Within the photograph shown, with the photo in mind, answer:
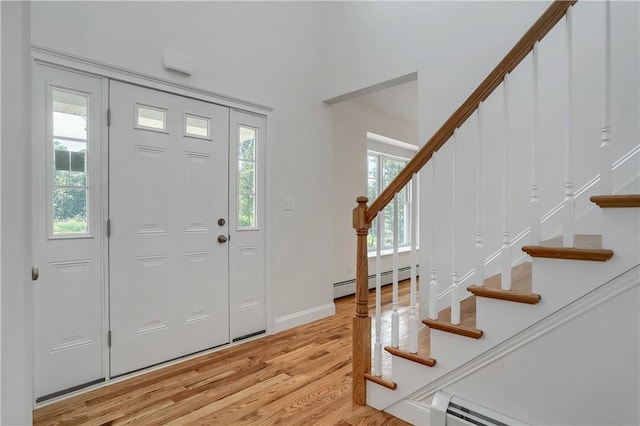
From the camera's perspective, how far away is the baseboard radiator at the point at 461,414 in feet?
4.50

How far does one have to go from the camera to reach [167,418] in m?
1.77

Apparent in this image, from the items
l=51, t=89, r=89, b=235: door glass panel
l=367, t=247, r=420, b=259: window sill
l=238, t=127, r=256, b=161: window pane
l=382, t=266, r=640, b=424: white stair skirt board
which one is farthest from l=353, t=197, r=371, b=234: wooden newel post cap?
l=367, t=247, r=420, b=259: window sill

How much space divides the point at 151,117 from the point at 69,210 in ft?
2.67

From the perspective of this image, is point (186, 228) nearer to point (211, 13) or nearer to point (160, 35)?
point (160, 35)

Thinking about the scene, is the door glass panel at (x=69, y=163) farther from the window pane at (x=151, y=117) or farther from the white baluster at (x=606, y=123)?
the white baluster at (x=606, y=123)

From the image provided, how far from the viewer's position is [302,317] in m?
3.30

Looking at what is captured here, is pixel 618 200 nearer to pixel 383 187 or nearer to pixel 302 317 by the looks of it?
pixel 302 317

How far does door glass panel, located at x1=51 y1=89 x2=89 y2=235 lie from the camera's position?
1.98 m

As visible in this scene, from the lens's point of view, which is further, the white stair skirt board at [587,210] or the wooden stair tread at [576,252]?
the white stair skirt board at [587,210]

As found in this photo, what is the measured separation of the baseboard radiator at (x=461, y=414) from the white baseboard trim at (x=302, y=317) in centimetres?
180

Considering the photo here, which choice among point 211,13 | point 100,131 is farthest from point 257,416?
point 211,13

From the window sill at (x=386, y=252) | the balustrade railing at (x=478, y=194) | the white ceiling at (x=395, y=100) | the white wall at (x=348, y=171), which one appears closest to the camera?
the balustrade railing at (x=478, y=194)

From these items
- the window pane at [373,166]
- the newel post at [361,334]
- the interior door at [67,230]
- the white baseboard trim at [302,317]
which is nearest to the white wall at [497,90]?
the newel post at [361,334]

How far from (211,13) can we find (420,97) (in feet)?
5.95
